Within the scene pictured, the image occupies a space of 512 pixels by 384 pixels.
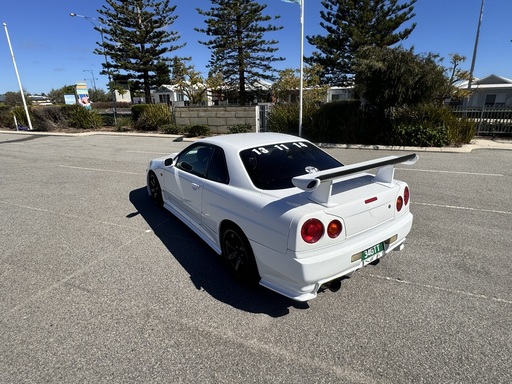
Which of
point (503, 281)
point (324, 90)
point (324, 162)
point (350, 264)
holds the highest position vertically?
point (324, 90)

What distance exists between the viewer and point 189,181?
13.0ft

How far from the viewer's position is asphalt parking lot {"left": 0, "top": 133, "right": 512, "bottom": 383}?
217 centimetres

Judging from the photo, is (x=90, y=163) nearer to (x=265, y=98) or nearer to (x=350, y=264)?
(x=350, y=264)

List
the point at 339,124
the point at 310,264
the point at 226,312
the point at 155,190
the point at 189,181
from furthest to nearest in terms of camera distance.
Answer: the point at 339,124 < the point at 155,190 < the point at 189,181 < the point at 226,312 < the point at 310,264

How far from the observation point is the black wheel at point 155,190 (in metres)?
5.36

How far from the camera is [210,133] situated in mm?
17266

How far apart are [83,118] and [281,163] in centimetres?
2428

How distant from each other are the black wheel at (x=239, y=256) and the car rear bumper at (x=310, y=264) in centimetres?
17

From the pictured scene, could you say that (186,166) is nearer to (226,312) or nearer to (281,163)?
(281,163)

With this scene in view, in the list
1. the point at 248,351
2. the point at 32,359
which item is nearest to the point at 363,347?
the point at 248,351

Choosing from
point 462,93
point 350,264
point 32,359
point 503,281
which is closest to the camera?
point 32,359

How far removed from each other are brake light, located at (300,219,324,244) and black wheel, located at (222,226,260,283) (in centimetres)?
69

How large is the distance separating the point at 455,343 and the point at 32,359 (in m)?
3.20

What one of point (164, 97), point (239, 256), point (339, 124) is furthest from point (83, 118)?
point (164, 97)
